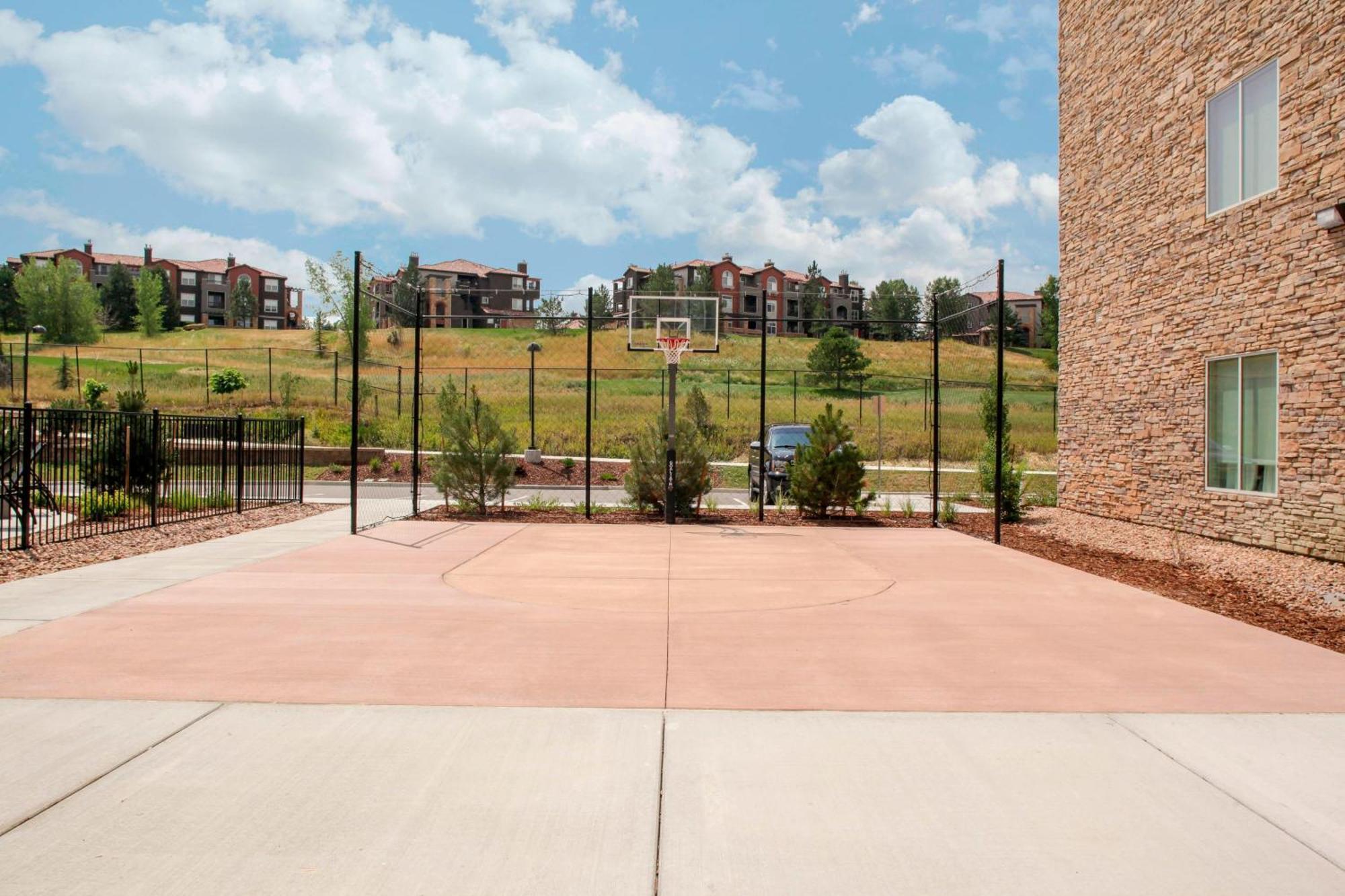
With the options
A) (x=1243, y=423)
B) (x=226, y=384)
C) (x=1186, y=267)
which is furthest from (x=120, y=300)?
(x=1243, y=423)

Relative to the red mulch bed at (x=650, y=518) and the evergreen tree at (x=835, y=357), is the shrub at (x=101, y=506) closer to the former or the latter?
the red mulch bed at (x=650, y=518)

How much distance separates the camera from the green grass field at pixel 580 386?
3156 cm

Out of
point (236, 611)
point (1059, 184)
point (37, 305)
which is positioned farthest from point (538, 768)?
point (37, 305)

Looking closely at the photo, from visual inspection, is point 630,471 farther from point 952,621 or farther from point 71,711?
point 71,711

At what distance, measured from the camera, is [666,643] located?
6840mm

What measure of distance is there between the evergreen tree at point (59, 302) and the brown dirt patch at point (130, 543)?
67.1m

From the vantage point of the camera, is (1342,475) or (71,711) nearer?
(71,711)

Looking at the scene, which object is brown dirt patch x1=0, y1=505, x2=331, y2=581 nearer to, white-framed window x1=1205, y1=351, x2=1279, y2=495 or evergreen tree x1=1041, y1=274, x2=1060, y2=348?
white-framed window x1=1205, y1=351, x2=1279, y2=495

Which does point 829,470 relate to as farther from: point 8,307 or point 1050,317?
point 8,307

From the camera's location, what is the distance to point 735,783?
163 inches

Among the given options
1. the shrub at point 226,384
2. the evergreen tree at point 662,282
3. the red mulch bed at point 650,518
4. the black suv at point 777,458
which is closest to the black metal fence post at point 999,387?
the red mulch bed at point 650,518

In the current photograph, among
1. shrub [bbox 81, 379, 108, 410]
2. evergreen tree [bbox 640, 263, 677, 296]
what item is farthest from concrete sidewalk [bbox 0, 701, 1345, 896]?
evergreen tree [bbox 640, 263, 677, 296]

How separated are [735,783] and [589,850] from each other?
89 centimetres

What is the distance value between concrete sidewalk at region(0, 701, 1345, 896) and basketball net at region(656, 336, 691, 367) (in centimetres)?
1205
